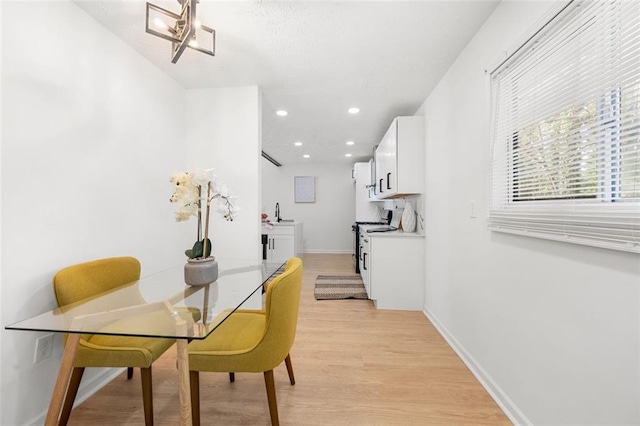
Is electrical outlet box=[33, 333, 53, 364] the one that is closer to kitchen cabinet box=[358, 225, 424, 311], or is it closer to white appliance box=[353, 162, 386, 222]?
kitchen cabinet box=[358, 225, 424, 311]

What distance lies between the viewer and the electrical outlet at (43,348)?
1.44 m

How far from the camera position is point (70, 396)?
139 cm

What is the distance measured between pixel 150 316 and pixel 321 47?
2.00 metres

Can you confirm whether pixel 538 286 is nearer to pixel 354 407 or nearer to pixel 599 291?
pixel 599 291

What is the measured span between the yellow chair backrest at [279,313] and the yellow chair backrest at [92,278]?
3.44ft

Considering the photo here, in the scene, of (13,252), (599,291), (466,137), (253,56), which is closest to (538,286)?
(599,291)

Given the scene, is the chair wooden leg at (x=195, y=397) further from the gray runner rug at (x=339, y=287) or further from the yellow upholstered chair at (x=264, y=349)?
the gray runner rug at (x=339, y=287)

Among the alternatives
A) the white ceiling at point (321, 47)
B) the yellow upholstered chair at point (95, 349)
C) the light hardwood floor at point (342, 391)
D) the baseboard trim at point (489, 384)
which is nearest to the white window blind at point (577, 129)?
the white ceiling at point (321, 47)

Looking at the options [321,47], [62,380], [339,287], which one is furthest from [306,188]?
[62,380]

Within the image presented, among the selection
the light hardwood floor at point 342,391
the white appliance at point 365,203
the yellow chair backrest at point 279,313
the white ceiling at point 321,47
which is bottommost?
the light hardwood floor at point 342,391

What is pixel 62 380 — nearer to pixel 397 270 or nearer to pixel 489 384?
pixel 489 384

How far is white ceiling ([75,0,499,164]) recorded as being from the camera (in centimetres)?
166

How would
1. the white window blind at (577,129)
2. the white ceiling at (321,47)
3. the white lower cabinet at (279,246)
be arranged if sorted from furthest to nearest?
1. the white lower cabinet at (279,246)
2. the white ceiling at (321,47)
3. the white window blind at (577,129)

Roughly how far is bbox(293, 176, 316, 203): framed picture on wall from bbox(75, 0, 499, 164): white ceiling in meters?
3.65
